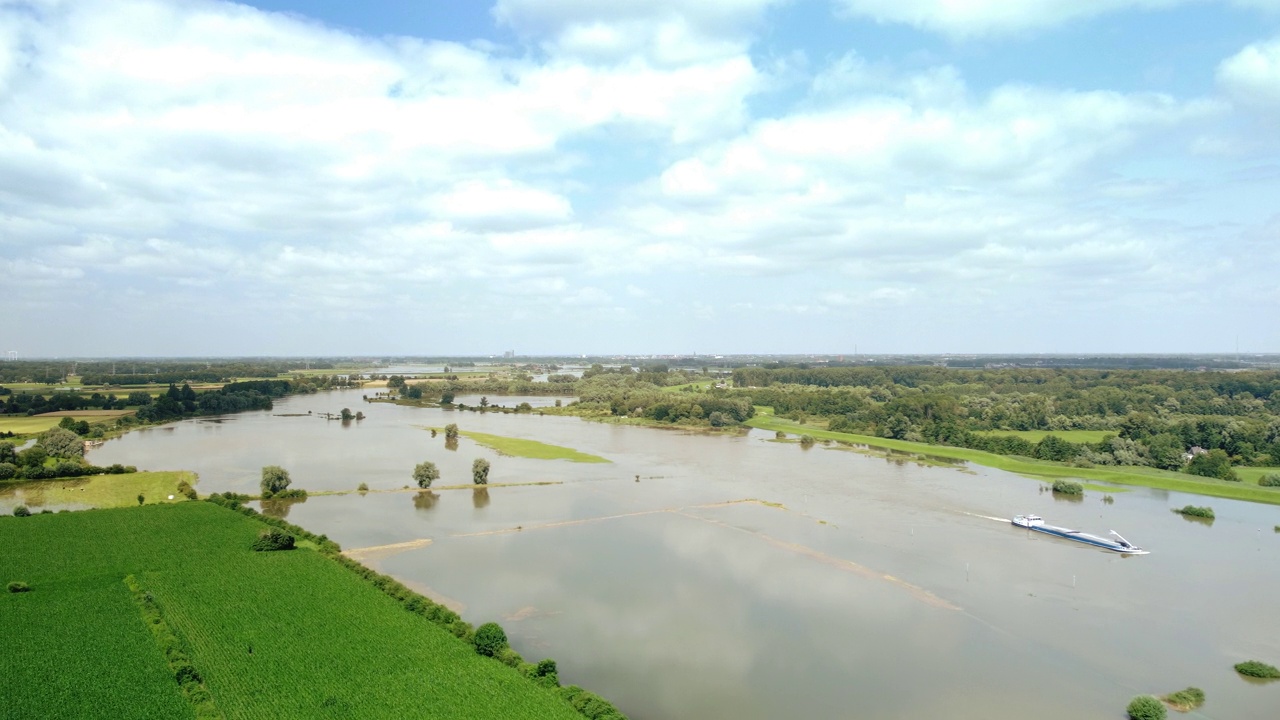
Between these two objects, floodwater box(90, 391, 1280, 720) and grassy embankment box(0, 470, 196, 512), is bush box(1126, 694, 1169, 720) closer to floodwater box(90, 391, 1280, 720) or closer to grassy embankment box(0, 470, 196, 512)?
floodwater box(90, 391, 1280, 720)


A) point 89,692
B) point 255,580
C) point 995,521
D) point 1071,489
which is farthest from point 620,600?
point 1071,489

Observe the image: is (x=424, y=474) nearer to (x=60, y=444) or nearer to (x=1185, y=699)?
(x=60, y=444)

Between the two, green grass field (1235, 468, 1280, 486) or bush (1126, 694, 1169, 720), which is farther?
green grass field (1235, 468, 1280, 486)

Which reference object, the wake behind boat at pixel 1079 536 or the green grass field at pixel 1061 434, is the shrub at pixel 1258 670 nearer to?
the wake behind boat at pixel 1079 536

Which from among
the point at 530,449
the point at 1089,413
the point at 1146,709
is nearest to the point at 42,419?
the point at 530,449

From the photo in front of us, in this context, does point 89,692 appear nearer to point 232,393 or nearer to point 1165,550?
point 1165,550

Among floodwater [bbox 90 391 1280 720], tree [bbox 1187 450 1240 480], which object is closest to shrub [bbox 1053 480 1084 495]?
floodwater [bbox 90 391 1280 720]
